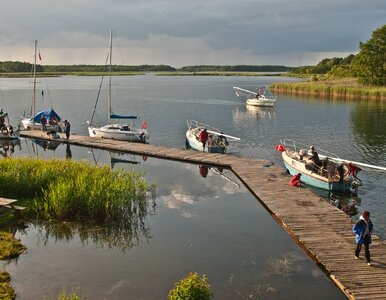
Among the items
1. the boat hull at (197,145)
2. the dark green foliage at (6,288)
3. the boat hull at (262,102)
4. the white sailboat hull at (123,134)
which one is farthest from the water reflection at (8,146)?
the boat hull at (262,102)

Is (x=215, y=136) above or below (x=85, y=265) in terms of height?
above

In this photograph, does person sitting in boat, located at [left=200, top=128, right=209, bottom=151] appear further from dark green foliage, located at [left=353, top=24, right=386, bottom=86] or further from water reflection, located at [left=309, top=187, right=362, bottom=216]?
dark green foliage, located at [left=353, top=24, right=386, bottom=86]

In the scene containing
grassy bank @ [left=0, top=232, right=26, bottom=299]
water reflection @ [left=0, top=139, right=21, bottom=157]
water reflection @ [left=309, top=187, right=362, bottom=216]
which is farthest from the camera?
water reflection @ [left=0, top=139, right=21, bottom=157]

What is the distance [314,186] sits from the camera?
2803 centimetres

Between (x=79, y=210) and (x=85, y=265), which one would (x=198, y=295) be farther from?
(x=79, y=210)

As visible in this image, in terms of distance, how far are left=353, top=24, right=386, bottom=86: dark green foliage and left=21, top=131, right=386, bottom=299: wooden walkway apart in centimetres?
7570

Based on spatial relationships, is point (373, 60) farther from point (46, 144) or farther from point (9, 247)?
point (9, 247)

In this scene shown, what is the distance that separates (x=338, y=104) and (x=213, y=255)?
72847mm

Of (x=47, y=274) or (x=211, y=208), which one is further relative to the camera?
(x=211, y=208)

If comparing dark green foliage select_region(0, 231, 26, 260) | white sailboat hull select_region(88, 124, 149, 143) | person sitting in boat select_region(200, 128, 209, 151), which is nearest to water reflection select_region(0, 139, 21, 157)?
white sailboat hull select_region(88, 124, 149, 143)

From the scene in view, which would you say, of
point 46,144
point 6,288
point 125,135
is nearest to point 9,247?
point 6,288

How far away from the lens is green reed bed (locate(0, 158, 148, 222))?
71.6 feet

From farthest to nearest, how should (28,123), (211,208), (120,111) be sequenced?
(120,111)
(28,123)
(211,208)

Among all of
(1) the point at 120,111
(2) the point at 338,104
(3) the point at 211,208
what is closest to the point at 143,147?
(3) the point at 211,208
